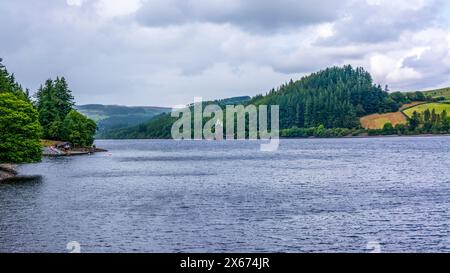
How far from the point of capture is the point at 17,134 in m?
91.2

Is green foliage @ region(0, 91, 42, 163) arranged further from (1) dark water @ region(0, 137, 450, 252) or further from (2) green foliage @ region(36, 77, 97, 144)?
(2) green foliage @ region(36, 77, 97, 144)

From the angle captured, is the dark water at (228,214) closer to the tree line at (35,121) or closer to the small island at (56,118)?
the tree line at (35,121)

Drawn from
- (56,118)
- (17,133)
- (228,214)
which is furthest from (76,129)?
(228,214)

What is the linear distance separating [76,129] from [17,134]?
7734 centimetres

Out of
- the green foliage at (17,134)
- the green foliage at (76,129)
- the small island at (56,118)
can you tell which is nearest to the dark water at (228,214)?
the green foliage at (17,134)

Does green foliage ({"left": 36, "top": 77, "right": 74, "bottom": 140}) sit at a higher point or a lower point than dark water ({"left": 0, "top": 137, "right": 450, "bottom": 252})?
higher

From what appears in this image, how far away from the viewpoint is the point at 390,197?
65.9 metres

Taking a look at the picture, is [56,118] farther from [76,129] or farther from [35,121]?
[35,121]

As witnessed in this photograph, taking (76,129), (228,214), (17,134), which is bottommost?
(228,214)

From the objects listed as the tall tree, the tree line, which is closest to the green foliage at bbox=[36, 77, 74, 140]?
the tree line

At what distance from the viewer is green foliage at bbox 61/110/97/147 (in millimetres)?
165625

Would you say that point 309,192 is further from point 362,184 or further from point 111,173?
point 111,173

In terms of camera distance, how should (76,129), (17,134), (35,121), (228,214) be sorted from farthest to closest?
(76,129)
(35,121)
(17,134)
(228,214)

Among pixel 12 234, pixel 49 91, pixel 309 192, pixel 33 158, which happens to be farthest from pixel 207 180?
pixel 49 91
